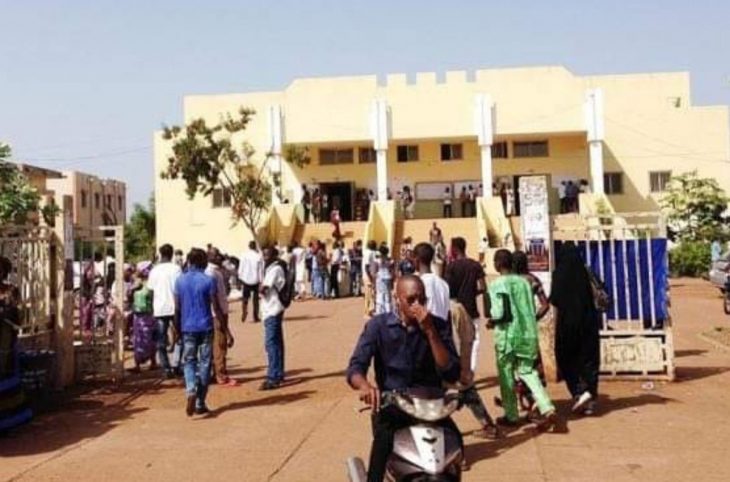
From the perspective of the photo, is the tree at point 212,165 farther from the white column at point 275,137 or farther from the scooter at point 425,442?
the scooter at point 425,442

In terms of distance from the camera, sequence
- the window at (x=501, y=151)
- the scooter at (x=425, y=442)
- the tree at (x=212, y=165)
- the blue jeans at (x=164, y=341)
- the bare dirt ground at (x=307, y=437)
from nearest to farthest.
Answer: the scooter at (x=425, y=442) → the bare dirt ground at (x=307, y=437) → the blue jeans at (x=164, y=341) → the tree at (x=212, y=165) → the window at (x=501, y=151)

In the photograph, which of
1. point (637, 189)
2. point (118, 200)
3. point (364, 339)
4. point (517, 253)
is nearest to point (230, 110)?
point (637, 189)

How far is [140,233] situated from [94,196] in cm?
2667

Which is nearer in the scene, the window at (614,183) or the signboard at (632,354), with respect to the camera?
the signboard at (632,354)

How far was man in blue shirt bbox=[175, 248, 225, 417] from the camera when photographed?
9.21m

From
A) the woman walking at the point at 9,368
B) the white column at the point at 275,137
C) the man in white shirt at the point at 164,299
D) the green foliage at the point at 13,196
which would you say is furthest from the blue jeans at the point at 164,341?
the white column at the point at 275,137

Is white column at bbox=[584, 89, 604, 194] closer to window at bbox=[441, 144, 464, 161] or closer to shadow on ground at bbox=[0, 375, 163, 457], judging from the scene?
window at bbox=[441, 144, 464, 161]

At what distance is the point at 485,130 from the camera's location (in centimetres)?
3744

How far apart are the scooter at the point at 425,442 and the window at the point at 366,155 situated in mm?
36037

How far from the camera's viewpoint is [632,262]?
10711 millimetres

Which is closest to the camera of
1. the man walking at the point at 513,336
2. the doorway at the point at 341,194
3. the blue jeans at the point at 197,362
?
the man walking at the point at 513,336

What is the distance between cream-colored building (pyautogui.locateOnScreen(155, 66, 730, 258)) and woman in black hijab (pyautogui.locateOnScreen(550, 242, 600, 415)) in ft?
89.8

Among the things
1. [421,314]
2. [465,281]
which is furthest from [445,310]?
[421,314]

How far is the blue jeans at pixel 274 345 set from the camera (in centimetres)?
1064
